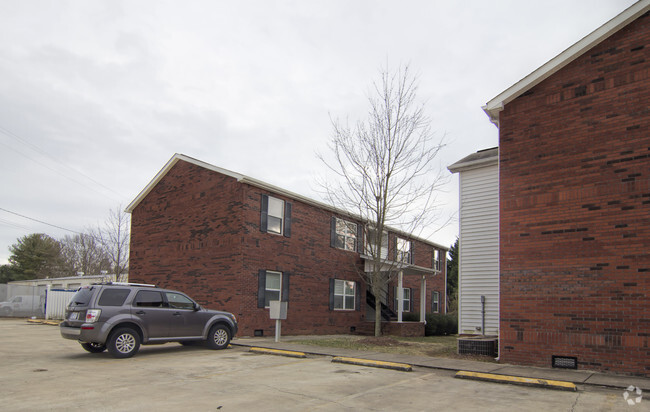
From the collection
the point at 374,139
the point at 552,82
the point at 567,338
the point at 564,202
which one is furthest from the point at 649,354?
the point at 374,139

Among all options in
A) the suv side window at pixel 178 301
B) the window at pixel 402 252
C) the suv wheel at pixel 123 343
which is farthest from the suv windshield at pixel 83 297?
the window at pixel 402 252

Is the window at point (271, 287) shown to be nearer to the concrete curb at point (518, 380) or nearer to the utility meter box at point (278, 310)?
the utility meter box at point (278, 310)

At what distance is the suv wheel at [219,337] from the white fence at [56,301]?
18568mm

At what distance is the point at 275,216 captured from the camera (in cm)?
1941

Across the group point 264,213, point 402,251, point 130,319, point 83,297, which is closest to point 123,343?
point 130,319

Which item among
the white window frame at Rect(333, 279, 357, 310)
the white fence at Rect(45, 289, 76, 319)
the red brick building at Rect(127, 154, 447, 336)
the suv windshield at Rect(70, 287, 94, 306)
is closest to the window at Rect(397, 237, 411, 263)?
the red brick building at Rect(127, 154, 447, 336)

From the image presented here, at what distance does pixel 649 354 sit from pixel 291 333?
12.9m

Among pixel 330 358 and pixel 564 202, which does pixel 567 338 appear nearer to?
pixel 564 202

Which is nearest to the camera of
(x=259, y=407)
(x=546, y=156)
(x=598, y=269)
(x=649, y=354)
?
(x=259, y=407)

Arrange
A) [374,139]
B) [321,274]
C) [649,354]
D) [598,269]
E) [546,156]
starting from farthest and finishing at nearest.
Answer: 1. [321,274]
2. [374,139]
3. [546,156]
4. [598,269]
5. [649,354]

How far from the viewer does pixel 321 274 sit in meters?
21.4

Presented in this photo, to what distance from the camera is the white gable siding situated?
14.6 metres

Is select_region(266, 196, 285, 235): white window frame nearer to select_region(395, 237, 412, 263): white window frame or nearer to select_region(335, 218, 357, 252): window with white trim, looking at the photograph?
select_region(335, 218, 357, 252): window with white trim

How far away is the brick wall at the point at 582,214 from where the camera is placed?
9.60 metres
